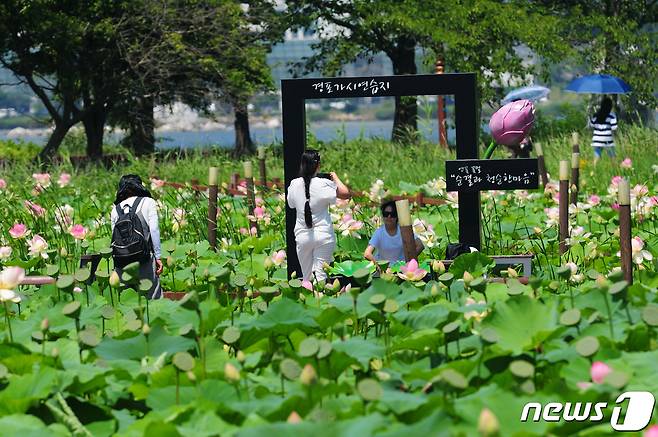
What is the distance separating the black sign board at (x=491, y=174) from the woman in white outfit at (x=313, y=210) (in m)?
0.65

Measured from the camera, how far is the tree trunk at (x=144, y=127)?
957 inches

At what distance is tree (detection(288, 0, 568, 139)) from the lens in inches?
902

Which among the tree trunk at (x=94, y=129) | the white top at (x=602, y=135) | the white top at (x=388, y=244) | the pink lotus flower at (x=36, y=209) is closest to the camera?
the white top at (x=388, y=244)

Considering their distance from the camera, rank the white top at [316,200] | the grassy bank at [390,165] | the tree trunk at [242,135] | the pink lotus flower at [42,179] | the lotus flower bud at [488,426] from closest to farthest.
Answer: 1. the lotus flower bud at [488,426]
2. the white top at [316,200]
3. the pink lotus flower at [42,179]
4. the grassy bank at [390,165]
5. the tree trunk at [242,135]

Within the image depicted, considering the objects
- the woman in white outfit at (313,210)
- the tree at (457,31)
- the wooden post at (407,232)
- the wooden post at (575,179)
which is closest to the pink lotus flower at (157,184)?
the wooden post at (575,179)

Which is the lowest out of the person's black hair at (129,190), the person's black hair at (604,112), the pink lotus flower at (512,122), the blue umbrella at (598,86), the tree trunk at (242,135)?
the tree trunk at (242,135)

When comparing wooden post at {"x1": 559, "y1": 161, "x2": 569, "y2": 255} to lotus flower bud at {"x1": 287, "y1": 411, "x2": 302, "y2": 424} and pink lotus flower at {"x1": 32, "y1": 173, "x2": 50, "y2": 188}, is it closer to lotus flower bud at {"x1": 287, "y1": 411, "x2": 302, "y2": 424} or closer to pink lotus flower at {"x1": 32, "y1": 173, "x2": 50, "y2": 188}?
pink lotus flower at {"x1": 32, "y1": 173, "x2": 50, "y2": 188}

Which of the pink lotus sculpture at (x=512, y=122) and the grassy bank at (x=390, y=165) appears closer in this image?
the pink lotus sculpture at (x=512, y=122)

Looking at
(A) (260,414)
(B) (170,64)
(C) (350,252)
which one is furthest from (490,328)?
(B) (170,64)

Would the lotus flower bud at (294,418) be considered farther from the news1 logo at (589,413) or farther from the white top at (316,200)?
the white top at (316,200)

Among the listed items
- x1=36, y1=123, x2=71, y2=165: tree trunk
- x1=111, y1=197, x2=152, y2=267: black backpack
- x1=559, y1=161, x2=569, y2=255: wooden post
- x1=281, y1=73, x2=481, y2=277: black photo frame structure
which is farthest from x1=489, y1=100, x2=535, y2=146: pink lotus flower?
x1=36, y1=123, x2=71, y2=165: tree trunk

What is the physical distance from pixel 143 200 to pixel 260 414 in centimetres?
399

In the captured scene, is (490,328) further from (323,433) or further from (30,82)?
(30,82)

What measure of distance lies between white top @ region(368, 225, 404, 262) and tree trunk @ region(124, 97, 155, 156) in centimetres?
1735
